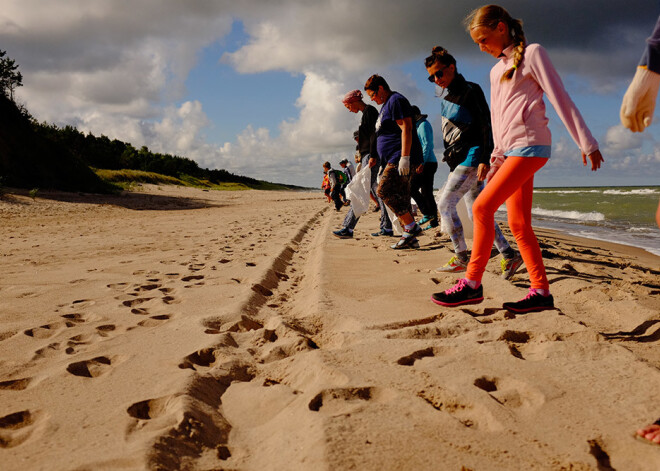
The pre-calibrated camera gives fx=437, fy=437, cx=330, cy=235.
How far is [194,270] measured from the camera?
15.0 ft

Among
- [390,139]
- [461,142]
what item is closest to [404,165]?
[390,139]

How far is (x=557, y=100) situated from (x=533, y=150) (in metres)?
0.30

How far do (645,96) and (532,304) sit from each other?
5.23 ft

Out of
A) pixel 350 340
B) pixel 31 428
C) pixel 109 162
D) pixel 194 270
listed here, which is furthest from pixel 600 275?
pixel 109 162

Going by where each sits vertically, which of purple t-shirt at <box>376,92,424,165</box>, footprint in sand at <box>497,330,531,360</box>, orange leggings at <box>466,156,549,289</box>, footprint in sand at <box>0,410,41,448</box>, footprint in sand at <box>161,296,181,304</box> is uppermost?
purple t-shirt at <box>376,92,424,165</box>

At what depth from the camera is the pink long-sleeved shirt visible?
2.45 metres

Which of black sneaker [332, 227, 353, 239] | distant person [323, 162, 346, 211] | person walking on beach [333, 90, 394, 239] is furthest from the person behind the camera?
distant person [323, 162, 346, 211]

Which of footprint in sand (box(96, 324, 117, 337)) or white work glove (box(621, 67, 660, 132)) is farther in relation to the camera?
footprint in sand (box(96, 324, 117, 337))

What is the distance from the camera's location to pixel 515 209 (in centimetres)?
279

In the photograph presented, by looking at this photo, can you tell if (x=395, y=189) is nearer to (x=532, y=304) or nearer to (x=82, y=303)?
(x=532, y=304)

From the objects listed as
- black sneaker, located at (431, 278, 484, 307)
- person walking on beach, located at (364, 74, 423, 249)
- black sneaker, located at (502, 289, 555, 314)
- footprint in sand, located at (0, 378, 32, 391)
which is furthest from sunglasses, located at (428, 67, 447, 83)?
footprint in sand, located at (0, 378, 32, 391)

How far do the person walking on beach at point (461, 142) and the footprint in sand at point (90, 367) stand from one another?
2.92 metres

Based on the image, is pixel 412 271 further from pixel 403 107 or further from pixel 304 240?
pixel 304 240

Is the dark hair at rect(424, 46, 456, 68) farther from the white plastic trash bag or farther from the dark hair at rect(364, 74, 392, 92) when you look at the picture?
the white plastic trash bag
